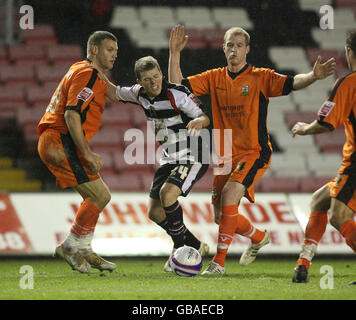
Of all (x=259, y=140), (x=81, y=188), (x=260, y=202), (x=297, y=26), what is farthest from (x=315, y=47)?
(x=81, y=188)

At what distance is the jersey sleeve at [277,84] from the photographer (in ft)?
19.0

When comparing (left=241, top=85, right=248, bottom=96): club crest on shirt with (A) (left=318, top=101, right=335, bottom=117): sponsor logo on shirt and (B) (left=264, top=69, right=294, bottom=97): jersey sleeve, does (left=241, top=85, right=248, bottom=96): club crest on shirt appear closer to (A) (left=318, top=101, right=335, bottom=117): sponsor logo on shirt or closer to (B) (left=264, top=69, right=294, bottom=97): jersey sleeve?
(B) (left=264, top=69, right=294, bottom=97): jersey sleeve

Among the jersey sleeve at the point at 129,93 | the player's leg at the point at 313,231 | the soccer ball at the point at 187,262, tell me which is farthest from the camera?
the jersey sleeve at the point at 129,93

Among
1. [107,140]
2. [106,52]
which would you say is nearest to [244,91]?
[106,52]

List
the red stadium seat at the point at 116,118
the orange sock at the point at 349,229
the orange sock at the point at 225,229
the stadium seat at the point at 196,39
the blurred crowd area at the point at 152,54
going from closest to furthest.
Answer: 1. the orange sock at the point at 349,229
2. the orange sock at the point at 225,229
3. the blurred crowd area at the point at 152,54
4. the red stadium seat at the point at 116,118
5. the stadium seat at the point at 196,39

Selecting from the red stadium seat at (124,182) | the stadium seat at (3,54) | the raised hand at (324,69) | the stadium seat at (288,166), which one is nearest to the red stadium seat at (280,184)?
the stadium seat at (288,166)

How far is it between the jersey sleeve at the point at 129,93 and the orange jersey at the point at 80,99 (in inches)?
9.4

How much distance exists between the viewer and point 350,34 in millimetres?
4926

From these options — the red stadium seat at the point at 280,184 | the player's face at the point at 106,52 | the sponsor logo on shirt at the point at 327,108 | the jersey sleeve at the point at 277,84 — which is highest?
the player's face at the point at 106,52

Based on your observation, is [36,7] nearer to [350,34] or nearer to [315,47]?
[315,47]

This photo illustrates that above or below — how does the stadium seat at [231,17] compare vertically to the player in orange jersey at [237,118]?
above

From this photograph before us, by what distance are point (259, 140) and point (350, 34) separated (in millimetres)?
1426

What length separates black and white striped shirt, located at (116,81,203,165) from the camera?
19.3 ft

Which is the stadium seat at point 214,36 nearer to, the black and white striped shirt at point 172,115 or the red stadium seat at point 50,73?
the red stadium seat at point 50,73
